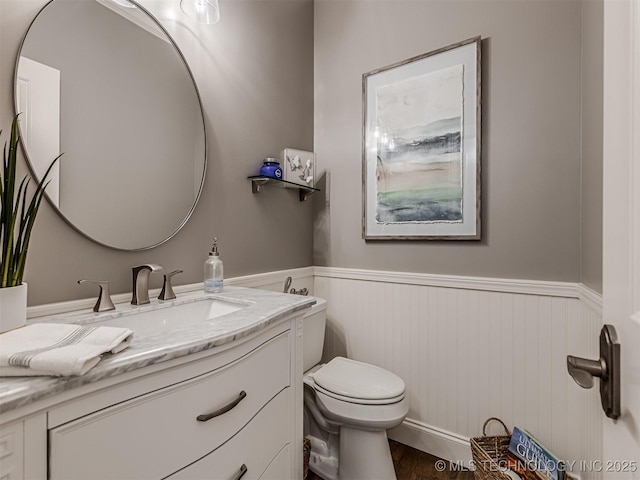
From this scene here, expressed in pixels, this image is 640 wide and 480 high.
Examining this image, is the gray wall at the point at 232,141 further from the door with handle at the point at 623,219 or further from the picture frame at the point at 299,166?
the door with handle at the point at 623,219

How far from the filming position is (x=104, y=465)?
1.94 feet

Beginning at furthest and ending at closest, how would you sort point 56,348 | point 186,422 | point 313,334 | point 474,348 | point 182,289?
point 313,334
point 474,348
point 182,289
point 186,422
point 56,348

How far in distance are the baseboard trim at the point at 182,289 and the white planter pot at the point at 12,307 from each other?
0.77 feet

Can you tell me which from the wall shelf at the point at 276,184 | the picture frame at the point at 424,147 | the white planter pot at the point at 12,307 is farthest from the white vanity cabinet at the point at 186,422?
the picture frame at the point at 424,147

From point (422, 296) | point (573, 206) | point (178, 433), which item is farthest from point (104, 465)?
point (573, 206)

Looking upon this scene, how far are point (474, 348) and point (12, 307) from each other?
1.76m

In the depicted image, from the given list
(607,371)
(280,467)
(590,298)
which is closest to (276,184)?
(280,467)

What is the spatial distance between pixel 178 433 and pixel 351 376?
39.9 inches

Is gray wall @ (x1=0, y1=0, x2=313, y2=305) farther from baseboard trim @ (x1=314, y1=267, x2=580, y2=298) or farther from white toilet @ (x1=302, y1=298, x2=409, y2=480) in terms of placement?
white toilet @ (x1=302, y1=298, x2=409, y2=480)

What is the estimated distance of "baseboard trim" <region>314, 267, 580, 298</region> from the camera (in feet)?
4.66

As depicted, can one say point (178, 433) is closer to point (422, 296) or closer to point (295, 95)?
point (422, 296)

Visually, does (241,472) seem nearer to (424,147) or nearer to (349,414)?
(349,414)

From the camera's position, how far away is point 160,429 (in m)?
0.67

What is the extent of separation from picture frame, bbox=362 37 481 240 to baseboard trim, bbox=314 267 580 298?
8.3 inches
